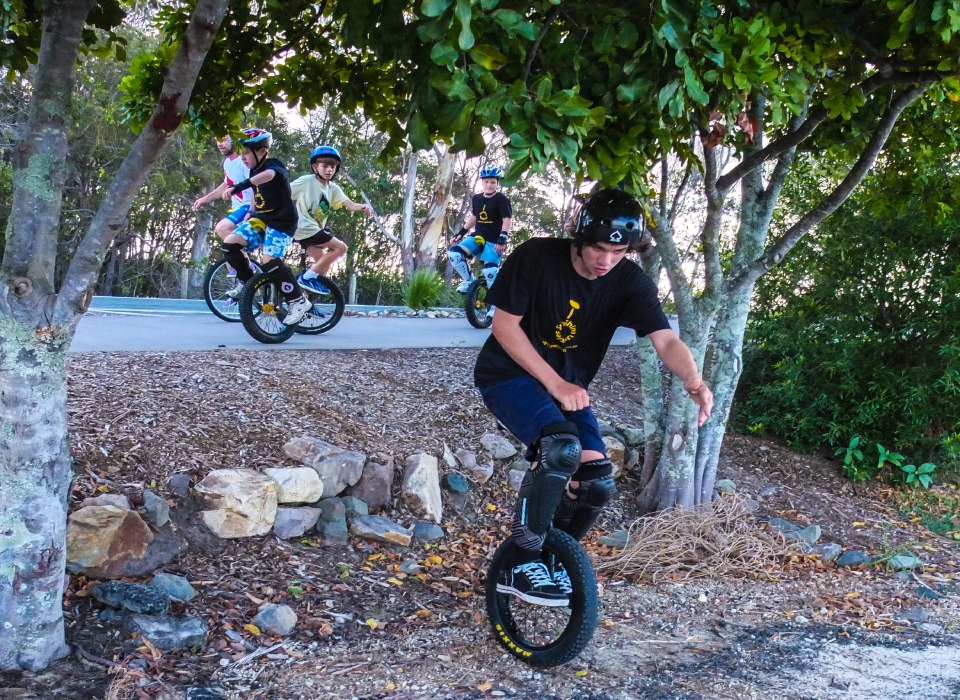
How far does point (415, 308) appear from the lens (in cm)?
1326

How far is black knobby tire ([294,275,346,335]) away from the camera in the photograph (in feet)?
26.8

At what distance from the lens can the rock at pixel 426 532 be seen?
4957mm

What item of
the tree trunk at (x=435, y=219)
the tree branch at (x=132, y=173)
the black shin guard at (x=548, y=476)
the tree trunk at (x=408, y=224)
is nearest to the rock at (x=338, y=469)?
the black shin guard at (x=548, y=476)

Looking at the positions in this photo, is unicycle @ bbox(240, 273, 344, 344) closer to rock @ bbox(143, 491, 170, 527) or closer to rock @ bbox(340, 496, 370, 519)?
rock @ bbox(340, 496, 370, 519)

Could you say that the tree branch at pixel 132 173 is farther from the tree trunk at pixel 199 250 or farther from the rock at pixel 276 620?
the tree trunk at pixel 199 250

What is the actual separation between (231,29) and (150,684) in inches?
118

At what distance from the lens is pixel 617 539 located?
5355mm

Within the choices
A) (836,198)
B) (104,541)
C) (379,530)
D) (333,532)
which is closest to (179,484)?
(104,541)

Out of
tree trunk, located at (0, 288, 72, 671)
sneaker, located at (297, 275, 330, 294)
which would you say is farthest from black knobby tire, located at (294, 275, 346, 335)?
tree trunk, located at (0, 288, 72, 671)

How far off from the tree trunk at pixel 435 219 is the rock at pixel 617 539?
16004 millimetres

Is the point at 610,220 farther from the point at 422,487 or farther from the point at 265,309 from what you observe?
the point at 265,309

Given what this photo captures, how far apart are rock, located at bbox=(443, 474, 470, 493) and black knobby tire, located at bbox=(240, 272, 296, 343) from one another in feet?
8.57

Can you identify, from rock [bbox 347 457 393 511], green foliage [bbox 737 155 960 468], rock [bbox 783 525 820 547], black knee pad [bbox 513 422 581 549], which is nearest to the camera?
black knee pad [bbox 513 422 581 549]

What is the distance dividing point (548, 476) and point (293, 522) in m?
1.93
